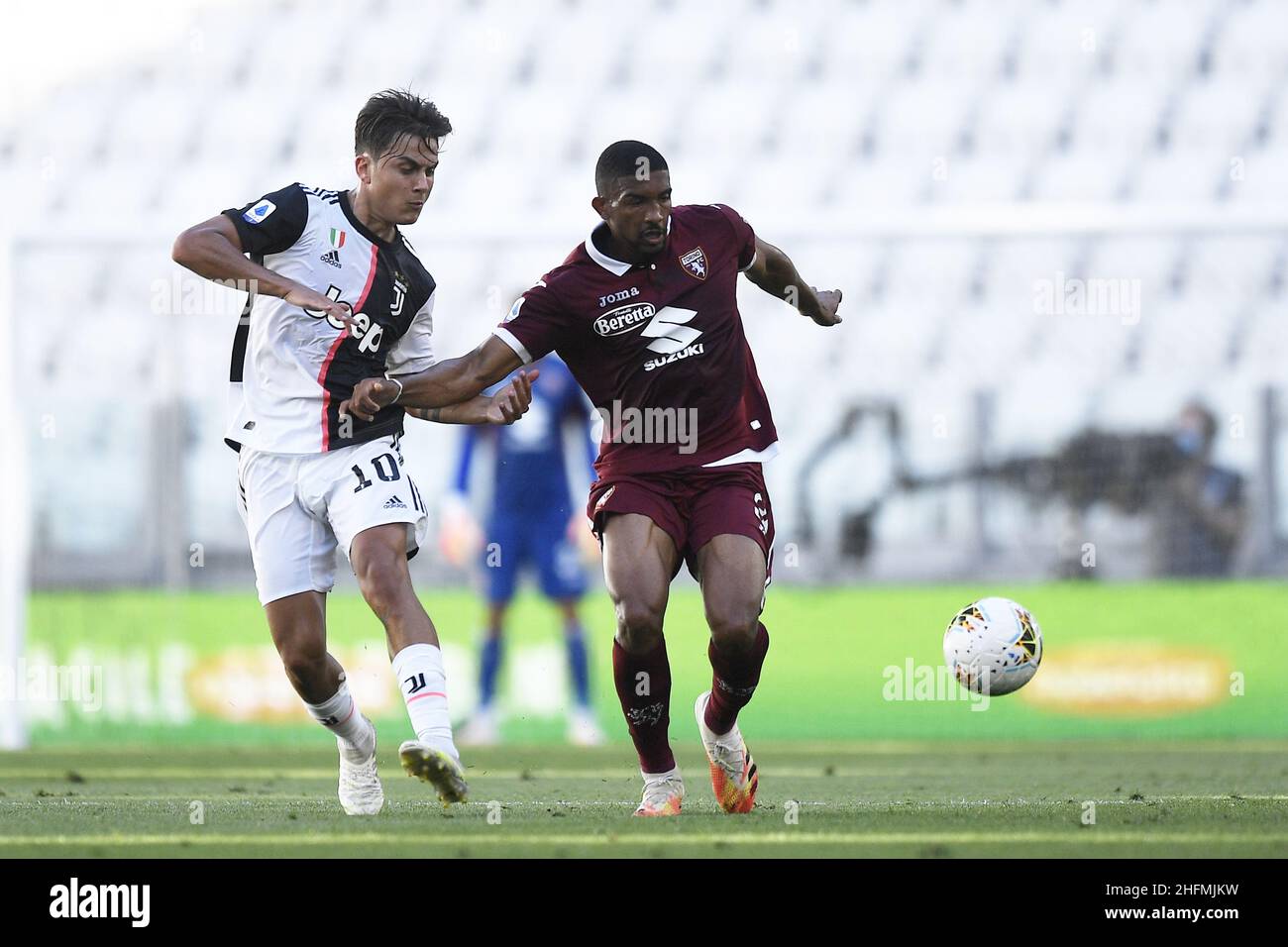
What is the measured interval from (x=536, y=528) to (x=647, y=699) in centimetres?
494

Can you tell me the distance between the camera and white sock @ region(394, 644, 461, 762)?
17.0 feet

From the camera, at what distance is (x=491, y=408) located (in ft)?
19.0

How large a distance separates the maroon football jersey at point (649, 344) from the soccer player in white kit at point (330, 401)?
0.33 metres

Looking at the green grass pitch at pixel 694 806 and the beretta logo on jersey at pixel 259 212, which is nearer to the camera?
the green grass pitch at pixel 694 806

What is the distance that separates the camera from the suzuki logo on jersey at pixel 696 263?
5969mm

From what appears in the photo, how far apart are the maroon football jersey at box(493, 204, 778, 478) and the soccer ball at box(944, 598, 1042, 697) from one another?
111 centimetres

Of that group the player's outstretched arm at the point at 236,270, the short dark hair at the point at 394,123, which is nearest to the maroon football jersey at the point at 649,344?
the short dark hair at the point at 394,123

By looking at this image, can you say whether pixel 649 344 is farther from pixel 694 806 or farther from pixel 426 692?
pixel 694 806

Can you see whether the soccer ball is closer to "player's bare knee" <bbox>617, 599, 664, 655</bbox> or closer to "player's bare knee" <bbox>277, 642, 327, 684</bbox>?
"player's bare knee" <bbox>617, 599, 664, 655</bbox>

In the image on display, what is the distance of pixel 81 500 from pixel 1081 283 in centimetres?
656

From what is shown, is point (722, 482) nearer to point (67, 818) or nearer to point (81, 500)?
point (67, 818)

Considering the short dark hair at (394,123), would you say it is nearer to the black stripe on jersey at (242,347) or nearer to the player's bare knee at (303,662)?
the black stripe on jersey at (242,347)

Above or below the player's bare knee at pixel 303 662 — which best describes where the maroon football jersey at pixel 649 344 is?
above

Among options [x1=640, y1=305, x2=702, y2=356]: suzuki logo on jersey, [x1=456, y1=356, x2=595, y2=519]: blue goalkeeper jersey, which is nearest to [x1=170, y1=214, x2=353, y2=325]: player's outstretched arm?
[x1=640, y1=305, x2=702, y2=356]: suzuki logo on jersey
